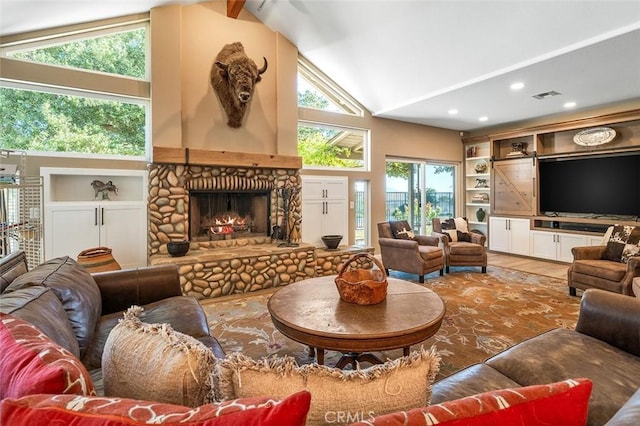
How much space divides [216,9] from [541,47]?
432 centimetres

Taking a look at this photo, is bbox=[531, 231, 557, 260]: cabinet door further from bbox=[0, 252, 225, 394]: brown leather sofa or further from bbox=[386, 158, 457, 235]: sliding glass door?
bbox=[0, 252, 225, 394]: brown leather sofa

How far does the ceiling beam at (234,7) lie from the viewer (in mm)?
4373

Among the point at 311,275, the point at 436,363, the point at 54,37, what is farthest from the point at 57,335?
the point at 54,37

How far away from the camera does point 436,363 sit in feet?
2.56

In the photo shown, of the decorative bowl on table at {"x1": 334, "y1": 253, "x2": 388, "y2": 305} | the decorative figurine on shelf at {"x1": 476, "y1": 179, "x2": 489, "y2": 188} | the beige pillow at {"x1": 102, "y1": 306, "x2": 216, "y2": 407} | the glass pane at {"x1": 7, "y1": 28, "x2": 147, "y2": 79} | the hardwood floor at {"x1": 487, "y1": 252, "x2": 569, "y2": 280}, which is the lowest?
the hardwood floor at {"x1": 487, "y1": 252, "x2": 569, "y2": 280}

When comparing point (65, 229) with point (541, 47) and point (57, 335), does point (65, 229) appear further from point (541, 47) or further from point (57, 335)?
point (541, 47)

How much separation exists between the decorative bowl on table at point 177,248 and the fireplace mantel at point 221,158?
1.05 metres

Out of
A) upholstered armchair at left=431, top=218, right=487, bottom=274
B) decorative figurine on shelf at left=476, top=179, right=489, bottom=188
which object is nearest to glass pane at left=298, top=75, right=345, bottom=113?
upholstered armchair at left=431, top=218, right=487, bottom=274

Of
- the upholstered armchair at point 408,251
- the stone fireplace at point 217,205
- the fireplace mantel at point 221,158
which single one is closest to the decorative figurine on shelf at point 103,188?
the stone fireplace at point 217,205

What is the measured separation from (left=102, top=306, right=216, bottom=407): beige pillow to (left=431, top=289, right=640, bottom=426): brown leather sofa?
3.02 ft

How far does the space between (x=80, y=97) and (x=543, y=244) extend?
7.80 metres

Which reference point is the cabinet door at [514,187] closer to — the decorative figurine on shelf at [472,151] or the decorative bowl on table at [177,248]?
the decorative figurine on shelf at [472,151]

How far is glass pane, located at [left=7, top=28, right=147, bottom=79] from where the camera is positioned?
3.86m

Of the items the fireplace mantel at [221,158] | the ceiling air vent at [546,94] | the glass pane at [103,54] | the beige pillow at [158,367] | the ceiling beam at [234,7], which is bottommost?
the beige pillow at [158,367]
